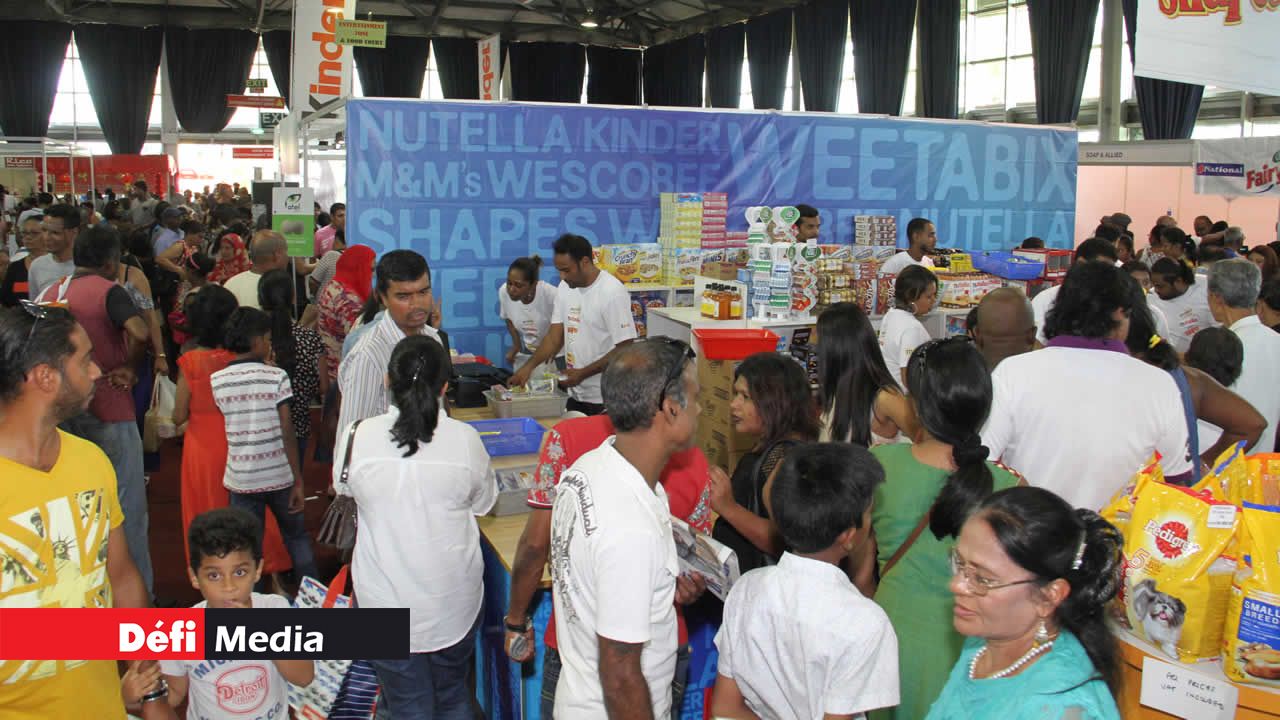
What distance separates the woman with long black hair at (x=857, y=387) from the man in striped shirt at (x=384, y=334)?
54.6 inches

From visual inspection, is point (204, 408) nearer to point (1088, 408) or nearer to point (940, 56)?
point (1088, 408)

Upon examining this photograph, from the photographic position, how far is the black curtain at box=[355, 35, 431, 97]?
71.9 feet

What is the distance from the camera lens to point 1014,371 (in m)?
2.79

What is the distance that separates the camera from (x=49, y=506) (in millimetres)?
1905

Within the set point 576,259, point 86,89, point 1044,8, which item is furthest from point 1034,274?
point 86,89

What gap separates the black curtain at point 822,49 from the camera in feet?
59.0

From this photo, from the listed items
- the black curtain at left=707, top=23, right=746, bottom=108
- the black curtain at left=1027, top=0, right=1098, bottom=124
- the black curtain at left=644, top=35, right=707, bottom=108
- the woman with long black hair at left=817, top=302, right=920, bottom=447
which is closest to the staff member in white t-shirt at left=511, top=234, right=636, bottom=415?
the woman with long black hair at left=817, top=302, right=920, bottom=447

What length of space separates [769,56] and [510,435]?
17.6m

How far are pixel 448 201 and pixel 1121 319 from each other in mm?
5095

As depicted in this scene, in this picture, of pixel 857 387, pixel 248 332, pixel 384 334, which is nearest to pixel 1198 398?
pixel 857 387

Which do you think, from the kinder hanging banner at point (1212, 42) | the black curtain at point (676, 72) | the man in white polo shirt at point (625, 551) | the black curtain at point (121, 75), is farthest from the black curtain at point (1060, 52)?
the black curtain at point (121, 75)

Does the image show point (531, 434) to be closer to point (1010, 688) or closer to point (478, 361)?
point (478, 361)

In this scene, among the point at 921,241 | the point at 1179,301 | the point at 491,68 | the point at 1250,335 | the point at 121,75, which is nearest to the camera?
the point at 1250,335

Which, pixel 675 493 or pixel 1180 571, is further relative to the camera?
pixel 675 493
